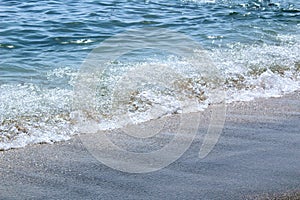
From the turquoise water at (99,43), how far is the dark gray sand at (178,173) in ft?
1.64

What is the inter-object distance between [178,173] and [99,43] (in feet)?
15.7

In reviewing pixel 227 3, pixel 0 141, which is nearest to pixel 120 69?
pixel 0 141

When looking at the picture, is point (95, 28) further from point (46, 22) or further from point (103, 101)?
point (103, 101)

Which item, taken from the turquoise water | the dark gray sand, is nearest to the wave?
the turquoise water

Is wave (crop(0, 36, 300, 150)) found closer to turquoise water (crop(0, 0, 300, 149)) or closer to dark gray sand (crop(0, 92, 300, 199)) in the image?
turquoise water (crop(0, 0, 300, 149))

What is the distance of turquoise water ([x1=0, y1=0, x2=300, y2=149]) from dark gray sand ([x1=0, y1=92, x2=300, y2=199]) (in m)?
0.50

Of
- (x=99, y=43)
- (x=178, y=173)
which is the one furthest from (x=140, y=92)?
(x=99, y=43)

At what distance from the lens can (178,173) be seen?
4.01 metres

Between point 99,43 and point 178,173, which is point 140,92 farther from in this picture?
point 99,43

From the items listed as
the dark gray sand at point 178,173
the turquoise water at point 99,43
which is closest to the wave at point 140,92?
the turquoise water at point 99,43

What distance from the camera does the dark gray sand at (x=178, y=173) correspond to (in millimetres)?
3705

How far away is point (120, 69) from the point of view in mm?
6996

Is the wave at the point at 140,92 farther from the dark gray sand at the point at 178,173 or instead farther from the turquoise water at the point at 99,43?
the dark gray sand at the point at 178,173

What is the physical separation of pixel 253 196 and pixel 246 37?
222 inches
